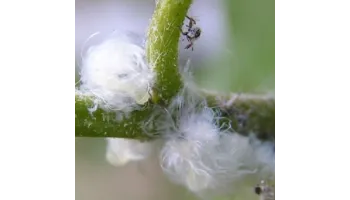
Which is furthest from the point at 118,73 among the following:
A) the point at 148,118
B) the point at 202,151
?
the point at 202,151

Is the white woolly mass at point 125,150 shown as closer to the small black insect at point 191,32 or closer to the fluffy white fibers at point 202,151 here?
the fluffy white fibers at point 202,151

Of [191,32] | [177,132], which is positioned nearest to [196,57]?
[191,32]

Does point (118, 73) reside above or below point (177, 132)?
above

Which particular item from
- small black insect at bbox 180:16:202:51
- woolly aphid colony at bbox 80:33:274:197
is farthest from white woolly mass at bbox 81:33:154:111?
small black insect at bbox 180:16:202:51

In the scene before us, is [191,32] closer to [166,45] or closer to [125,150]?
[166,45]

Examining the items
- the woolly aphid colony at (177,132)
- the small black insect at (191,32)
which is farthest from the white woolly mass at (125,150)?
the small black insect at (191,32)
